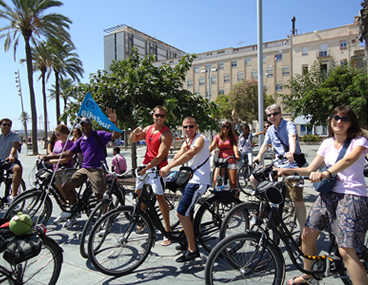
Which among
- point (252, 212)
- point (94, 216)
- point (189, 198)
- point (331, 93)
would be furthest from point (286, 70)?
point (94, 216)

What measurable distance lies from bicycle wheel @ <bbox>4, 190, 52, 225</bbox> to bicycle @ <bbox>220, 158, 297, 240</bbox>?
2.85 meters

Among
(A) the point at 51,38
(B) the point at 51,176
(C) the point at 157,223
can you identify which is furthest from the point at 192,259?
(A) the point at 51,38

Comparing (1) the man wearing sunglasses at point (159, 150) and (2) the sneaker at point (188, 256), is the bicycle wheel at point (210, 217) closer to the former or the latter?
(2) the sneaker at point (188, 256)

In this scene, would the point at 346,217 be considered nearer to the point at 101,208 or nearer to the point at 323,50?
the point at 101,208

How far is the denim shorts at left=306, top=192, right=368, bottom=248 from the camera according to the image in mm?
2469

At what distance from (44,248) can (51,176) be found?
2.10 meters

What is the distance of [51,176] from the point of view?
4637mm

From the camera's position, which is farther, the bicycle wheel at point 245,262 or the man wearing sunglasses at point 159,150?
the man wearing sunglasses at point 159,150

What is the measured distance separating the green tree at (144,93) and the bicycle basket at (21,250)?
4808mm

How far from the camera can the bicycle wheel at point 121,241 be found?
10.8ft

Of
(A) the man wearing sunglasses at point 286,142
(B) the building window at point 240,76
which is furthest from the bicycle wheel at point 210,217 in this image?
(B) the building window at point 240,76

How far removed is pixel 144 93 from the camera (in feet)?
24.8

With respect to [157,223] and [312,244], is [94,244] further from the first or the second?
[312,244]

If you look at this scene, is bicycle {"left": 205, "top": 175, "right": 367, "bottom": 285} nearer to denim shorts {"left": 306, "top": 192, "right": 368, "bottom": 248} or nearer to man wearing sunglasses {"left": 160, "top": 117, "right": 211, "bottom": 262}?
denim shorts {"left": 306, "top": 192, "right": 368, "bottom": 248}
